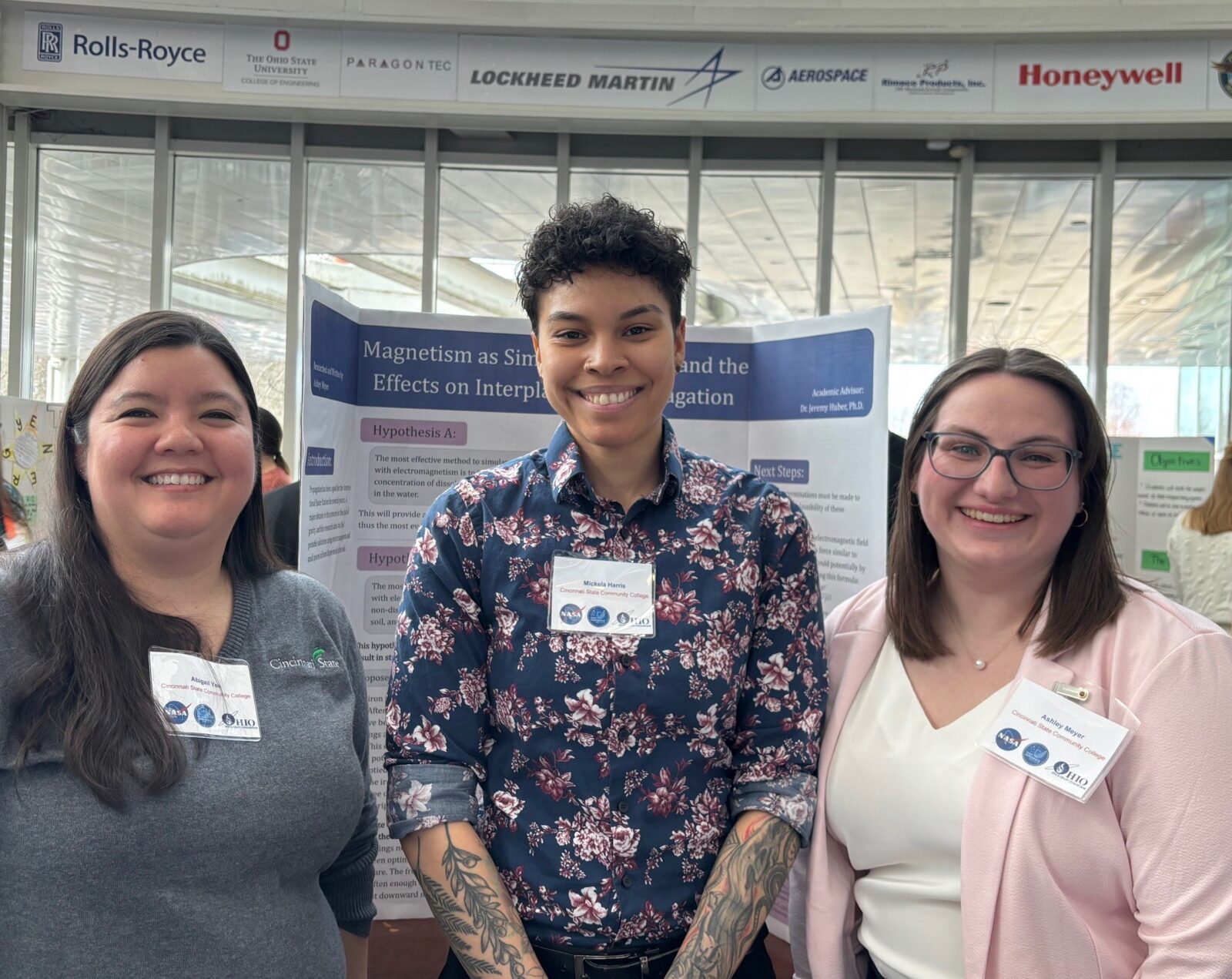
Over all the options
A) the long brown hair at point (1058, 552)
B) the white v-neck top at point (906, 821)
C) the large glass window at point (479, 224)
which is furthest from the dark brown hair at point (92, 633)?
the large glass window at point (479, 224)

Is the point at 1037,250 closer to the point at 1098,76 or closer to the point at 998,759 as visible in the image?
the point at 1098,76

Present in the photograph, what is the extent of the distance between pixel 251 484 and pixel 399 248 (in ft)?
19.4

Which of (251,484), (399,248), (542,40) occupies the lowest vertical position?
(251,484)

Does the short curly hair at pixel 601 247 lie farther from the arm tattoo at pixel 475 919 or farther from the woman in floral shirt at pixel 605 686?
the arm tattoo at pixel 475 919

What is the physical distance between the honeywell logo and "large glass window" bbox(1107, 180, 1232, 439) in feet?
2.77

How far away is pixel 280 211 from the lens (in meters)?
7.02

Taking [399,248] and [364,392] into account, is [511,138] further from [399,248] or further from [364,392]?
[364,392]

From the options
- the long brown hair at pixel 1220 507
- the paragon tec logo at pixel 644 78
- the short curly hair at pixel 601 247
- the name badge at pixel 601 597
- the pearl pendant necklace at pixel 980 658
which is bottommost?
the pearl pendant necklace at pixel 980 658

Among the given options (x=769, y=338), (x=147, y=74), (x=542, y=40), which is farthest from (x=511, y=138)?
(x=769, y=338)

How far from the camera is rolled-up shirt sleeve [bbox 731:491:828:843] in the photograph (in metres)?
1.59

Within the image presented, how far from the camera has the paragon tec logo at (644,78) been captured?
6.45 meters

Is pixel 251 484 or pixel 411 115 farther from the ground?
pixel 411 115

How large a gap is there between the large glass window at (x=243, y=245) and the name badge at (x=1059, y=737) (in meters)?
6.38

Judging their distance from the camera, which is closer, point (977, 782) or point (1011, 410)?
point (977, 782)
